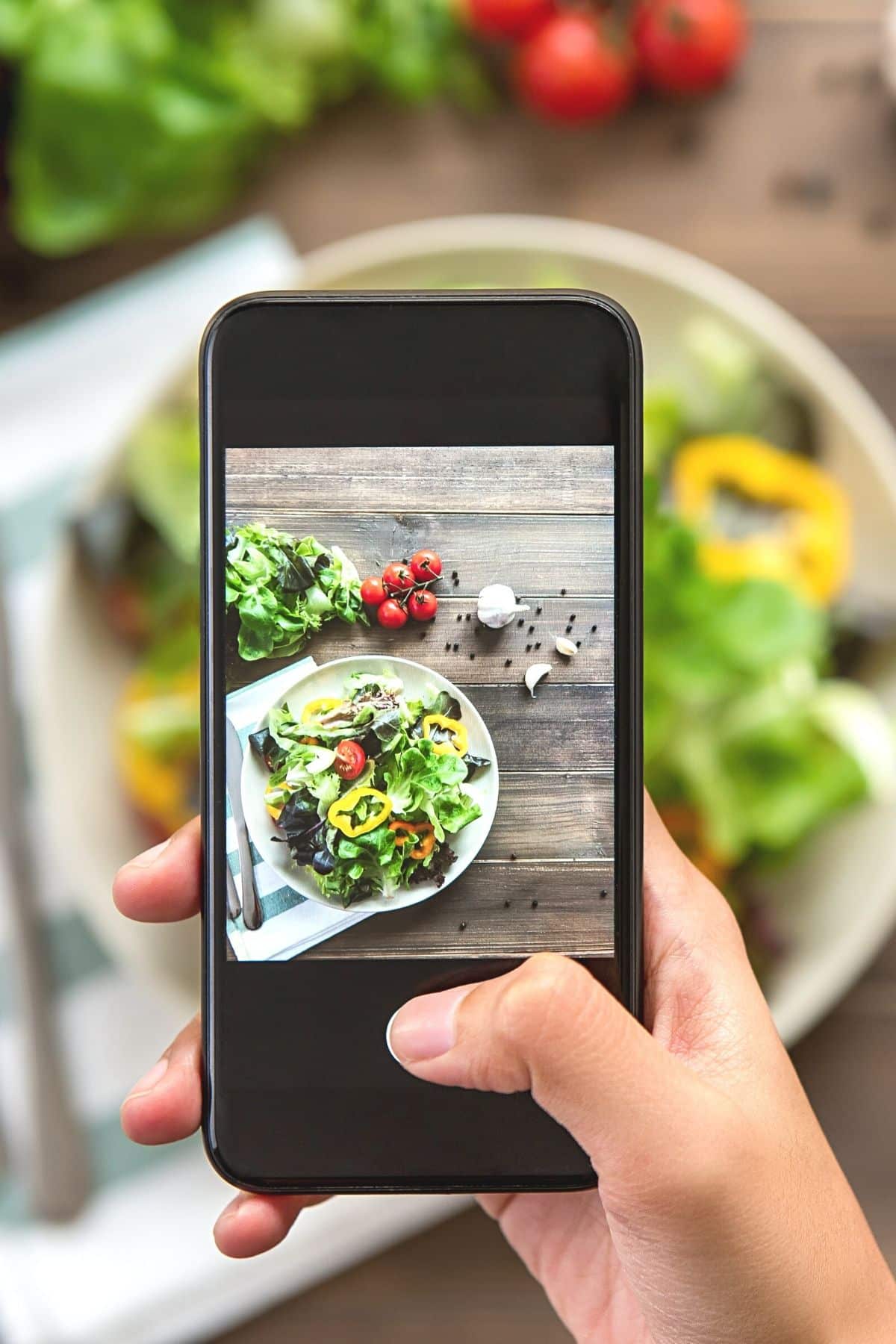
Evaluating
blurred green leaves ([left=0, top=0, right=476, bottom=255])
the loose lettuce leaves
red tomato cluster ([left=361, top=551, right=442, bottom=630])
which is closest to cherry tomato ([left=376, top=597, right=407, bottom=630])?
red tomato cluster ([left=361, top=551, right=442, bottom=630])

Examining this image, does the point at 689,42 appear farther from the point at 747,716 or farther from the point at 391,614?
the point at 391,614

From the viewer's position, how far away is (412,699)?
1.68 ft

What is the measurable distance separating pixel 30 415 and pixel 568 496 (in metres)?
0.61

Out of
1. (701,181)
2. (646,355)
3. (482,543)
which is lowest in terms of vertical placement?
(482,543)

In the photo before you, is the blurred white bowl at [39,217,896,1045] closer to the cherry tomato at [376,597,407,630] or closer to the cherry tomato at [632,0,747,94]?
the cherry tomato at [632,0,747,94]

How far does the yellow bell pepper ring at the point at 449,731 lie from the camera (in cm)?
51

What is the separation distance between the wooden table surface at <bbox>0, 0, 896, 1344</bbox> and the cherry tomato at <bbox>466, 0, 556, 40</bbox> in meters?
0.06

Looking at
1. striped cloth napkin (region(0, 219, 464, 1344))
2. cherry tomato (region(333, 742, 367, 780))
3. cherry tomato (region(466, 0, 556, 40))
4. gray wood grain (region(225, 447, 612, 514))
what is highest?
cherry tomato (region(466, 0, 556, 40))

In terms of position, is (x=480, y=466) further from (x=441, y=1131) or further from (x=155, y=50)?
(x=155, y=50)

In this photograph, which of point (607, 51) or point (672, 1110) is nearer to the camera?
point (672, 1110)

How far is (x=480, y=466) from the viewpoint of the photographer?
1.66 feet

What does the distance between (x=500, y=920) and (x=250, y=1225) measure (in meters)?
0.21

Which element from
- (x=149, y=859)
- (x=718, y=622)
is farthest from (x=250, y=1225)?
(x=718, y=622)

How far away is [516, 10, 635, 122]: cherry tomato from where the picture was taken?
936mm
